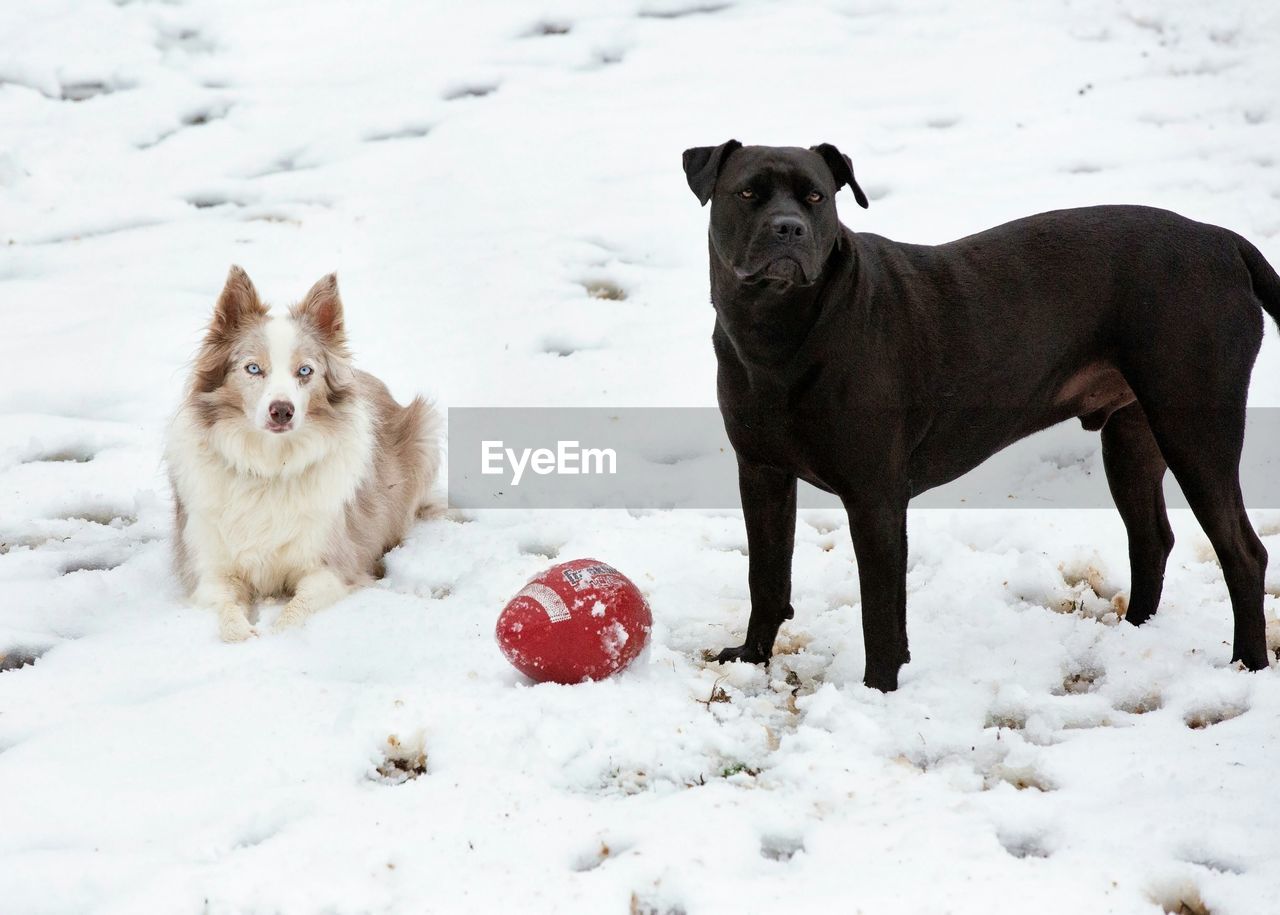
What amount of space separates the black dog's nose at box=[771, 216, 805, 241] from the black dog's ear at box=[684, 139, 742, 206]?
1.22 feet

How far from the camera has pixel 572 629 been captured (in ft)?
11.0

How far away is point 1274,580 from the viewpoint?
4078 millimetres

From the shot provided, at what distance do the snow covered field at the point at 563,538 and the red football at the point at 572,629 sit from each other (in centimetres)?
11

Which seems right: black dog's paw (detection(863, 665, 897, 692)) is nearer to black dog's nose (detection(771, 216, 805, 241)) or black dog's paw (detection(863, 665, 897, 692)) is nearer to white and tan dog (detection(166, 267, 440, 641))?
black dog's nose (detection(771, 216, 805, 241))

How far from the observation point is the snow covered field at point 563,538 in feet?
8.54

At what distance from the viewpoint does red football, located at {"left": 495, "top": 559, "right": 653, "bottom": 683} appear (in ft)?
11.0

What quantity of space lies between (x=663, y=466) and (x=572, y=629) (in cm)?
220

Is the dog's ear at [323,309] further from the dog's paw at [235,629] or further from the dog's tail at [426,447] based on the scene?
the dog's paw at [235,629]

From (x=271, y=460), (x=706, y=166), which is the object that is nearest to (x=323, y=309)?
(x=271, y=460)

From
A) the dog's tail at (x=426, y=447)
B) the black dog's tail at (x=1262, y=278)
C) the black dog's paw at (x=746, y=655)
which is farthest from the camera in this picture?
the dog's tail at (x=426, y=447)

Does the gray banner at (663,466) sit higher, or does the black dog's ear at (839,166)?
the black dog's ear at (839,166)

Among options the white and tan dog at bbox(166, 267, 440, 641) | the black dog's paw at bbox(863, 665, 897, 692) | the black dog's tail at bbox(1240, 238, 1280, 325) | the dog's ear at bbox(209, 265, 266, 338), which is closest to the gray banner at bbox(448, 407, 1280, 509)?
the white and tan dog at bbox(166, 267, 440, 641)

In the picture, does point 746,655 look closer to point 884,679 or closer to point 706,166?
point 884,679

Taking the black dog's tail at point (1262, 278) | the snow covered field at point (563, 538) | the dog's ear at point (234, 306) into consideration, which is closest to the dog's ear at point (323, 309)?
the dog's ear at point (234, 306)
